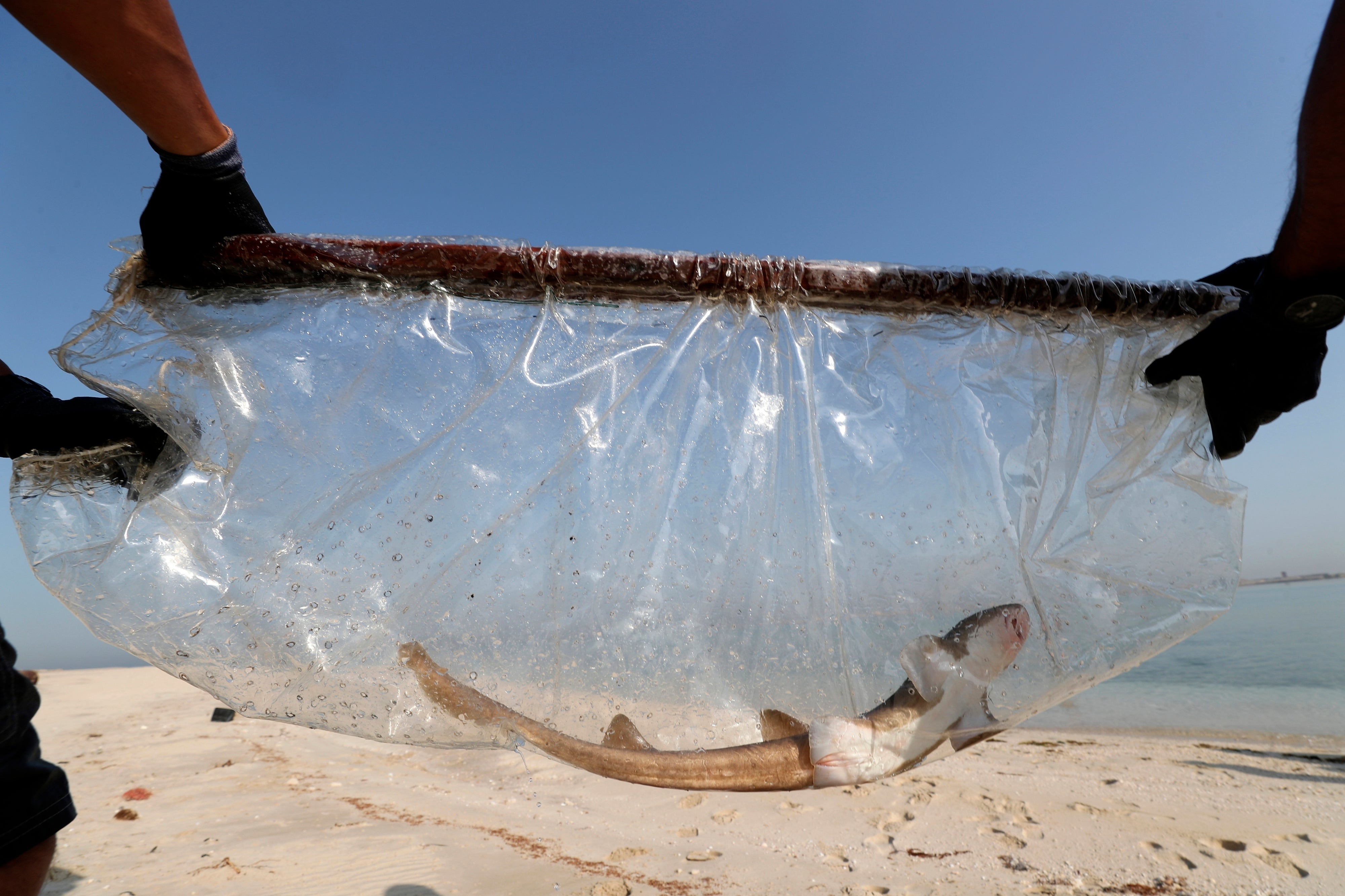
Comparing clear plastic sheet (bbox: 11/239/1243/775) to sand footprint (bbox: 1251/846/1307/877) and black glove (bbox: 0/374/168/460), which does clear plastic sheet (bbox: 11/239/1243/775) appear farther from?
sand footprint (bbox: 1251/846/1307/877)

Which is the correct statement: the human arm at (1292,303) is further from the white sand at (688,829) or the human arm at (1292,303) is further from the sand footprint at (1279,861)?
the sand footprint at (1279,861)

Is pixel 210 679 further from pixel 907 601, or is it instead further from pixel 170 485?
pixel 907 601

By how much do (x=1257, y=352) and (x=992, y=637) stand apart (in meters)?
1.02

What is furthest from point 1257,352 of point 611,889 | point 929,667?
point 611,889

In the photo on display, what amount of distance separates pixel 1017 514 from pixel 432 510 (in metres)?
1.66

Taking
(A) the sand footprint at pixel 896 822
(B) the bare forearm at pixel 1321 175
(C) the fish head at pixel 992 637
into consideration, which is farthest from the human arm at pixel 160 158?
(A) the sand footprint at pixel 896 822

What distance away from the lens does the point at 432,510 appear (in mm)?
1580

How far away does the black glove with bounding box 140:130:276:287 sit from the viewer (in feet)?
4.46

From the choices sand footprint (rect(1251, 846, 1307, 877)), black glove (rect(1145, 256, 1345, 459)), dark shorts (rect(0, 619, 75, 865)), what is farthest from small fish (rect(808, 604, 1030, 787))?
sand footprint (rect(1251, 846, 1307, 877))

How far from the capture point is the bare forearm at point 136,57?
1.07m

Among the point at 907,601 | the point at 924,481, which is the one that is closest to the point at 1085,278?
the point at 924,481

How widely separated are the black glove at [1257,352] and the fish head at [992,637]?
0.85 m

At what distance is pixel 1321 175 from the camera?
48.4 inches

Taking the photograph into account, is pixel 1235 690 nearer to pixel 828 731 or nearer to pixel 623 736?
pixel 828 731
